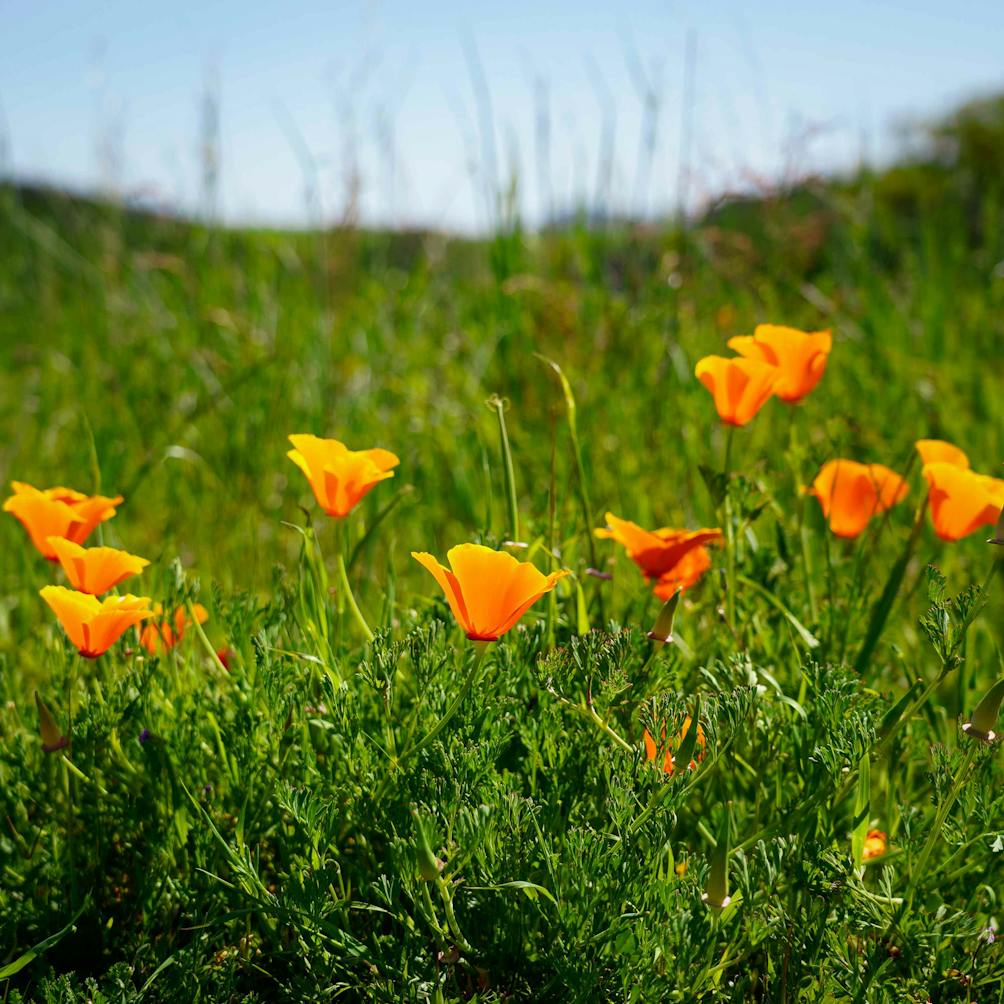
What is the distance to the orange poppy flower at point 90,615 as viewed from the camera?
1161mm

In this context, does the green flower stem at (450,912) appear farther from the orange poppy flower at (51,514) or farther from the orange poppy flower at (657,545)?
the orange poppy flower at (51,514)

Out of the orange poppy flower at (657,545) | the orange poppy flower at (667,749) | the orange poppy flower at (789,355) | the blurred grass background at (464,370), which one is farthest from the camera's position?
the blurred grass background at (464,370)

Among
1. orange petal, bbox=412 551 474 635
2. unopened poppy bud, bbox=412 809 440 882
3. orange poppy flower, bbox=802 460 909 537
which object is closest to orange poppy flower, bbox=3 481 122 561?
orange petal, bbox=412 551 474 635

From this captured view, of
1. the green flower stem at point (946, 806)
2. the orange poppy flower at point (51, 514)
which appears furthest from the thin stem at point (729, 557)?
the orange poppy flower at point (51, 514)

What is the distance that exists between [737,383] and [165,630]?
0.95m

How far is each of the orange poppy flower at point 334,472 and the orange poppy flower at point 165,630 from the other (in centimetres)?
29

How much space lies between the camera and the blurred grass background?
101 inches

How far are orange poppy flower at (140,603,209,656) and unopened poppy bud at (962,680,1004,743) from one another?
3.44 ft

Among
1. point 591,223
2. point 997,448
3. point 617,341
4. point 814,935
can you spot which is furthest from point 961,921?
point 591,223

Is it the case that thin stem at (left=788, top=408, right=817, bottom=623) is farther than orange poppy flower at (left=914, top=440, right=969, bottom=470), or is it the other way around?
thin stem at (left=788, top=408, right=817, bottom=623)

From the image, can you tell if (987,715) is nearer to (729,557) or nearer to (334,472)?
(729,557)

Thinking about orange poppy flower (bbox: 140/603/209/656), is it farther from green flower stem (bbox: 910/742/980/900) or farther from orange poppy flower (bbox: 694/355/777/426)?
green flower stem (bbox: 910/742/980/900)

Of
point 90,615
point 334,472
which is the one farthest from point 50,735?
point 334,472

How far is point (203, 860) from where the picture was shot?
124 cm
